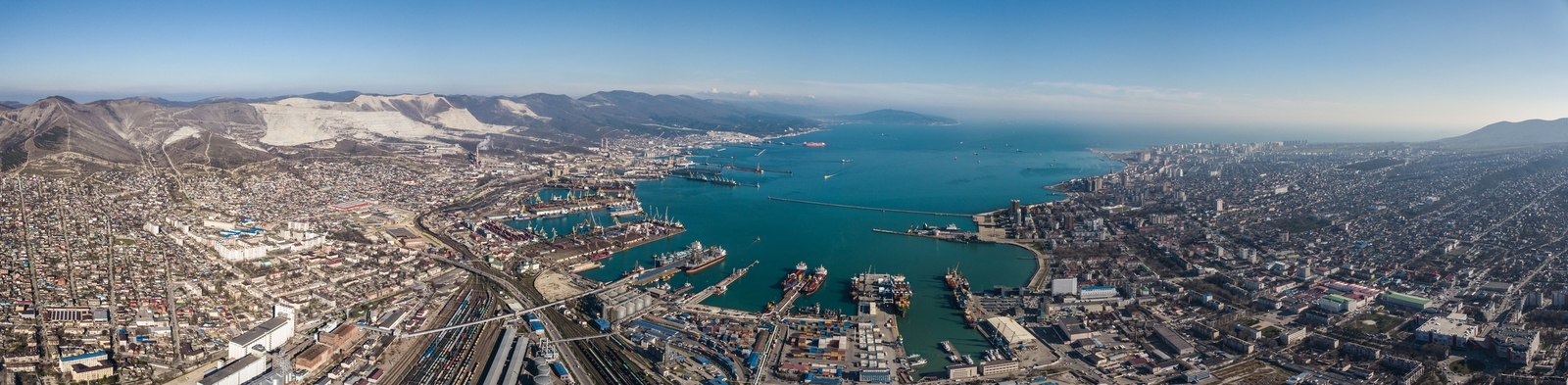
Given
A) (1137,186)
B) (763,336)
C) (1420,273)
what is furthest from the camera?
(1137,186)

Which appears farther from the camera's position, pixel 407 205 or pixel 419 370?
pixel 407 205

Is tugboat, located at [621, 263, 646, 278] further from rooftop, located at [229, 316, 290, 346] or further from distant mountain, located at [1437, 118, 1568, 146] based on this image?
distant mountain, located at [1437, 118, 1568, 146]

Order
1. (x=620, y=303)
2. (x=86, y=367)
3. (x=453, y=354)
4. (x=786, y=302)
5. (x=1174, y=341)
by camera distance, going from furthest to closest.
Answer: (x=786, y=302) → (x=620, y=303) → (x=1174, y=341) → (x=453, y=354) → (x=86, y=367)

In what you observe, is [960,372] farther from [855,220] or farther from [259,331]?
[855,220]

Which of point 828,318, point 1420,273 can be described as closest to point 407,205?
point 828,318

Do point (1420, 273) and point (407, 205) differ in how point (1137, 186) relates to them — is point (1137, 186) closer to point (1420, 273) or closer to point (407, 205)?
point (1420, 273)

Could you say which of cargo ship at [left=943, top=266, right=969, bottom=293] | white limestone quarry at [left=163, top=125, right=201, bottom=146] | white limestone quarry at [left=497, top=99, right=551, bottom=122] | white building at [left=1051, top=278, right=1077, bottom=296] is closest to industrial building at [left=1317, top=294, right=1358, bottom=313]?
white building at [left=1051, top=278, right=1077, bottom=296]

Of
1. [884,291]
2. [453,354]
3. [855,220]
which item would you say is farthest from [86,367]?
[855,220]

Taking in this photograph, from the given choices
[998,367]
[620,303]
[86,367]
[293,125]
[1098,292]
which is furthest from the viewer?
[293,125]
